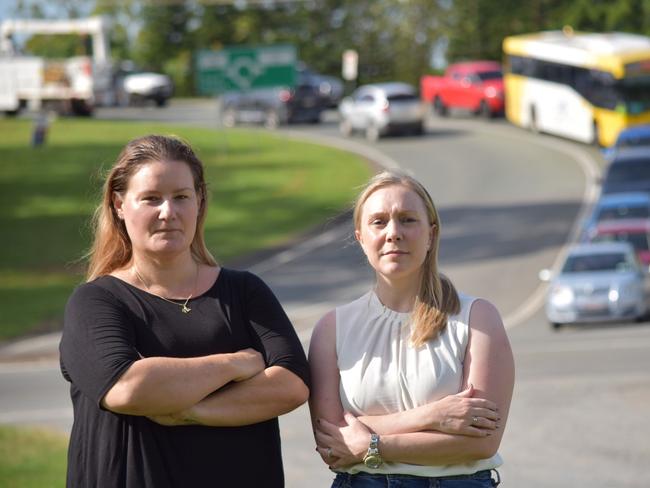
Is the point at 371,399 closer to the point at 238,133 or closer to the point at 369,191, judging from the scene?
the point at 369,191

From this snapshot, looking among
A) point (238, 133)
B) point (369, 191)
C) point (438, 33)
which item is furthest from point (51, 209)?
point (369, 191)

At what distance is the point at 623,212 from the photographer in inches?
1173

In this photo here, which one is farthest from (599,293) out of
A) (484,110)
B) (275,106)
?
(275,106)

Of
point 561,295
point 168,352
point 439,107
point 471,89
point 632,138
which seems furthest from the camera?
point 439,107

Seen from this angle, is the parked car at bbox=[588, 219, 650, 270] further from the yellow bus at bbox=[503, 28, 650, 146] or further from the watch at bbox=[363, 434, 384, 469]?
the watch at bbox=[363, 434, 384, 469]

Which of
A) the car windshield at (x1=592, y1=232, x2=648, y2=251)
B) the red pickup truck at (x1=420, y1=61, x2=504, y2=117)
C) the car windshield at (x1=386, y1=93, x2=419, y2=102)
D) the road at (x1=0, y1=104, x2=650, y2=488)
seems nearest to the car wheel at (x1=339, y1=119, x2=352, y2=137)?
the road at (x1=0, y1=104, x2=650, y2=488)

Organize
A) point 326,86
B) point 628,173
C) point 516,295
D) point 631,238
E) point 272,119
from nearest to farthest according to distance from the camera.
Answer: point 631,238, point 516,295, point 628,173, point 272,119, point 326,86

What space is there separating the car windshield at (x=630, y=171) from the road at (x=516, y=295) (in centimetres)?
222

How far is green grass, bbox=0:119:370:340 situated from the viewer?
31.9 metres

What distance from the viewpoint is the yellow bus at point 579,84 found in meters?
43.4

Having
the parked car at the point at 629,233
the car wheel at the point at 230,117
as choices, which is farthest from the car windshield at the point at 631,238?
the car wheel at the point at 230,117

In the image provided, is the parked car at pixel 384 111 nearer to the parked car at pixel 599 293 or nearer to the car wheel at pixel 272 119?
the car wheel at pixel 272 119

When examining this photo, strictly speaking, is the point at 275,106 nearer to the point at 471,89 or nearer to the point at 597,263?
the point at 471,89

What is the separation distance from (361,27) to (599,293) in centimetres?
4909
